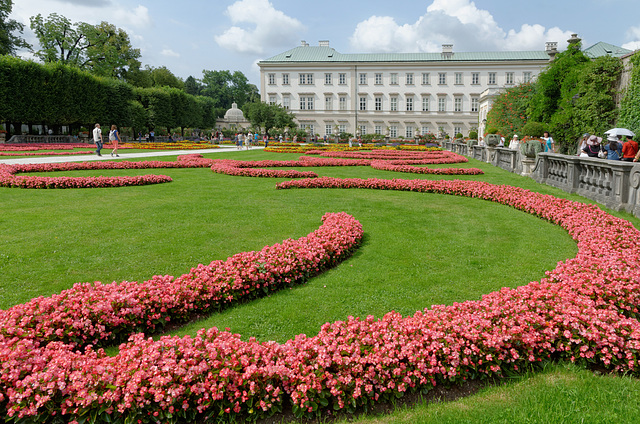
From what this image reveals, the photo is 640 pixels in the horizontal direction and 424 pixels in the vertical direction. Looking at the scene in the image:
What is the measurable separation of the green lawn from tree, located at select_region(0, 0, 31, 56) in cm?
4328

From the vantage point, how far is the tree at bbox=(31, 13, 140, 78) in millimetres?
44094

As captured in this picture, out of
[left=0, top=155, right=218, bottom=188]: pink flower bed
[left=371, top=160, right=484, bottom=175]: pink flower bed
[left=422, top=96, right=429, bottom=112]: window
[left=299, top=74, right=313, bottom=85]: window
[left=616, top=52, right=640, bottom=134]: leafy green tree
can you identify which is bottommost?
[left=371, top=160, right=484, bottom=175]: pink flower bed

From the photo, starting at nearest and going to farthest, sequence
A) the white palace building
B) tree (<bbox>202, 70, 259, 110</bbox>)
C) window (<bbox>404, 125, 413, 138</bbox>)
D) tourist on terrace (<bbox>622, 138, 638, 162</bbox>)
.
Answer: tourist on terrace (<bbox>622, 138, 638, 162</bbox>) → the white palace building → window (<bbox>404, 125, 413, 138</bbox>) → tree (<bbox>202, 70, 259, 110</bbox>)

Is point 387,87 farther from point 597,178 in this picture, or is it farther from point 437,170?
point 597,178

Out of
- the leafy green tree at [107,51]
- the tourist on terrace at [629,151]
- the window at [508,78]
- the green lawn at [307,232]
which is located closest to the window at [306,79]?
the leafy green tree at [107,51]

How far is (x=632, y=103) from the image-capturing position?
1645cm

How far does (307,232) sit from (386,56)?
6373 centimetres

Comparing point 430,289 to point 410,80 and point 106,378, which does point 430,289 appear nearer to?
point 106,378

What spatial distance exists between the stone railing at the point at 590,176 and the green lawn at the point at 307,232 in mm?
536

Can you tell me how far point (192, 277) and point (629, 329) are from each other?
3.67 metres

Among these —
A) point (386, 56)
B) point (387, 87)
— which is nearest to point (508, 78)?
point (387, 87)

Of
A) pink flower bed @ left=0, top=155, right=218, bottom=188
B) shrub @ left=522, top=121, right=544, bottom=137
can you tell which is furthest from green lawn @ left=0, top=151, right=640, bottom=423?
shrub @ left=522, top=121, right=544, bottom=137

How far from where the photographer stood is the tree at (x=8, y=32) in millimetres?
41125

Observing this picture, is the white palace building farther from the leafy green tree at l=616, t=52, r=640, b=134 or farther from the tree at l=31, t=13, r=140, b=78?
the leafy green tree at l=616, t=52, r=640, b=134
